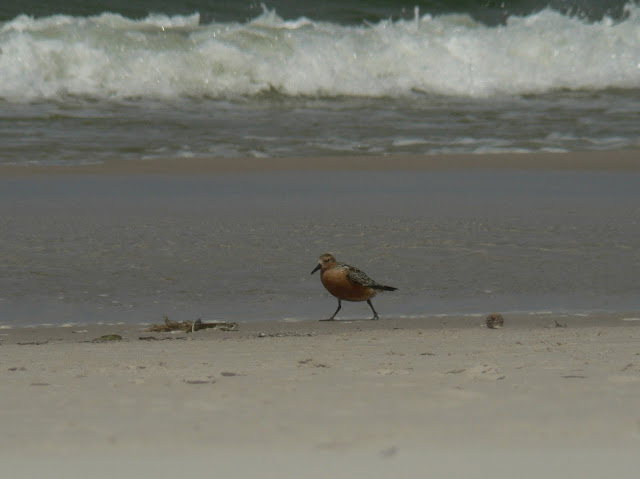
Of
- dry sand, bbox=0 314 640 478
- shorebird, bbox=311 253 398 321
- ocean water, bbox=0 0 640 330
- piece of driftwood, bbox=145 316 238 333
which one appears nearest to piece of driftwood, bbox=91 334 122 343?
piece of driftwood, bbox=145 316 238 333

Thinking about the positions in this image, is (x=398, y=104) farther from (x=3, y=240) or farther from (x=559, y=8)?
(x=3, y=240)

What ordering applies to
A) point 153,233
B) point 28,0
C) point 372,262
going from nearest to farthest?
1. point 372,262
2. point 153,233
3. point 28,0

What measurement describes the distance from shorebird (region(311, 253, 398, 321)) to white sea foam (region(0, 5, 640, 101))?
29.8 ft

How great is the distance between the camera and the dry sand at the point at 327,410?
2328 mm

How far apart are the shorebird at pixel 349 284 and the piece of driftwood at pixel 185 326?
61 centimetres

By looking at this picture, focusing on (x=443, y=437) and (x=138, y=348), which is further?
(x=138, y=348)

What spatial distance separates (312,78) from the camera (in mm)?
15266

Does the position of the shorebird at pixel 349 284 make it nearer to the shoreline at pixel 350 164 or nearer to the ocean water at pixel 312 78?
the shoreline at pixel 350 164

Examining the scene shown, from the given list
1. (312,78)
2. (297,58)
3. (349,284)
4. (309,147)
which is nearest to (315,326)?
(349,284)

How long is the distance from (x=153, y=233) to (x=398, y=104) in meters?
7.44

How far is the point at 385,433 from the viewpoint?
100 inches

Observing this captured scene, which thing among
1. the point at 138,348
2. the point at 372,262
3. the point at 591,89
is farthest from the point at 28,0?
the point at 138,348

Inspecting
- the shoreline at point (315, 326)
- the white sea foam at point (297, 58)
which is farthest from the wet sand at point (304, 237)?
the white sea foam at point (297, 58)

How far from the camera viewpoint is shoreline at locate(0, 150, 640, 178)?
9516 millimetres
